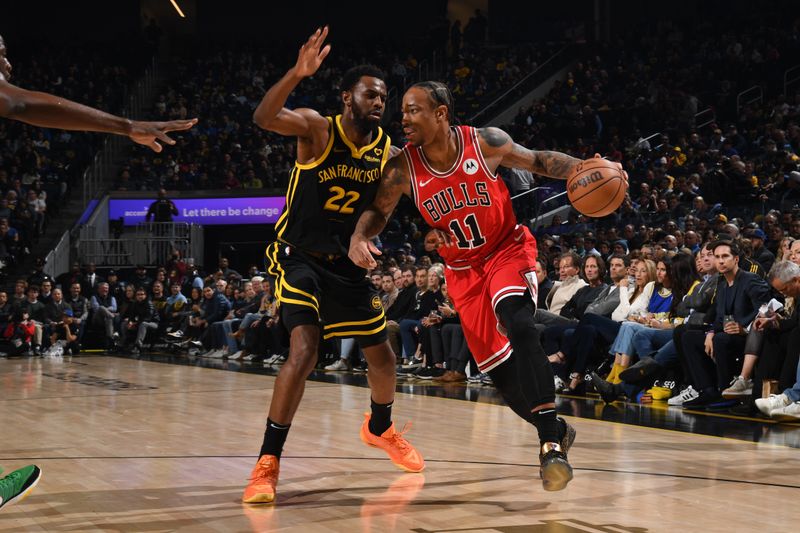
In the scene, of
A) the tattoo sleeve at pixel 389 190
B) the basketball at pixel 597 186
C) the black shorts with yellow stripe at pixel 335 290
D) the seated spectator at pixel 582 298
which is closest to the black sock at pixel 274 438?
the black shorts with yellow stripe at pixel 335 290

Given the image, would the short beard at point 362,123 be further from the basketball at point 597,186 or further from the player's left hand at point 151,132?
the player's left hand at point 151,132

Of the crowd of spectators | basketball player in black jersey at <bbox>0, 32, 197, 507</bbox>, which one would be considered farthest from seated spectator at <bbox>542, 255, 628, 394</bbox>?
basketball player in black jersey at <bbox>0, 32, 197, 507</bbox>

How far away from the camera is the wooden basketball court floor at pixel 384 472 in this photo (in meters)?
3.41

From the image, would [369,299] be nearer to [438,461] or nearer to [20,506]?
[438,461]

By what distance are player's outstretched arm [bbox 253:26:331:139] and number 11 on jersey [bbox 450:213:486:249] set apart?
807 mm

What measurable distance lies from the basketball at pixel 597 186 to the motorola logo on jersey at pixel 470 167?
0.42 m

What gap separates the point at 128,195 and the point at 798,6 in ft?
51.7

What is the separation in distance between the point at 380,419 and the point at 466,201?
4.09 ft

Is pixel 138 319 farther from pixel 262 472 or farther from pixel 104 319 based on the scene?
pixel 262 472

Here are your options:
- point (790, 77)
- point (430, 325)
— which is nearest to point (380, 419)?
point (430, 325)

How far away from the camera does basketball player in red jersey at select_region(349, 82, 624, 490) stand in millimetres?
3977

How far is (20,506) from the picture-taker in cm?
364

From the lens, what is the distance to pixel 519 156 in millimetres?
4074

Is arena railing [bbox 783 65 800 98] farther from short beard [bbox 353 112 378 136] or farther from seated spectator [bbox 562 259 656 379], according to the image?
short beard [bbox 353 112 378 136]
